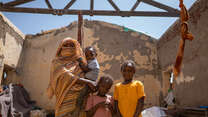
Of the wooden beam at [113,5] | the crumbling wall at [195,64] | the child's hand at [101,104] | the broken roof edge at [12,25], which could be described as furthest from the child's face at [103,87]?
the broken roof edge at [12,25]

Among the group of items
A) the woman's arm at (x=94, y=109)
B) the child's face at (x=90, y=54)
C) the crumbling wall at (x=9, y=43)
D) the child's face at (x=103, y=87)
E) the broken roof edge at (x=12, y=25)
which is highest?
the broken roof edge at (x=12, y=25)

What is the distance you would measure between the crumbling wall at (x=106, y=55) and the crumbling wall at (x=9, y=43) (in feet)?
2.02

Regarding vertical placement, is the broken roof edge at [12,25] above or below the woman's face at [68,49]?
above

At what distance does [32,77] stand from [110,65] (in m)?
3.54

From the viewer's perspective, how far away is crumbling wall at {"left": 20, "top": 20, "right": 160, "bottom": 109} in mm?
7043

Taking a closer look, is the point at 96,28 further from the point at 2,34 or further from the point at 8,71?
the point at 8,71

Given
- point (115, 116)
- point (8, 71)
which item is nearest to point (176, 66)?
point (115, 116)

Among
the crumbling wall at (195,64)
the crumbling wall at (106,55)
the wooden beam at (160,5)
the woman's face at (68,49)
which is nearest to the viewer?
the woman's face at (68,49)

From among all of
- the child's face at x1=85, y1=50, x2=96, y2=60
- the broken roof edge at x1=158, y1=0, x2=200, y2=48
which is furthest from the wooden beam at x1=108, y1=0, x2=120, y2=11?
the child's face at x1=85, y1=50, x2=96, y2=60

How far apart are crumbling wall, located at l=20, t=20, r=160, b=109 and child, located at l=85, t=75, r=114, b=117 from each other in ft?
16.2

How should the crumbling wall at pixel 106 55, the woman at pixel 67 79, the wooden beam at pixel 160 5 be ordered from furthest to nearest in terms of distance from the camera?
the crumbling wall at pixel 106 55
the wooden beam at pixel 160 5
the woman at pixel 67 79

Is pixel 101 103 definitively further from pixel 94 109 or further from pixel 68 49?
pixel 68 49

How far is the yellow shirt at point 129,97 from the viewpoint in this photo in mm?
1949

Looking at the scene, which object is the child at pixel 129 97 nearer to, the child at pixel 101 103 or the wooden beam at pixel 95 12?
the child at pixel 101 103
